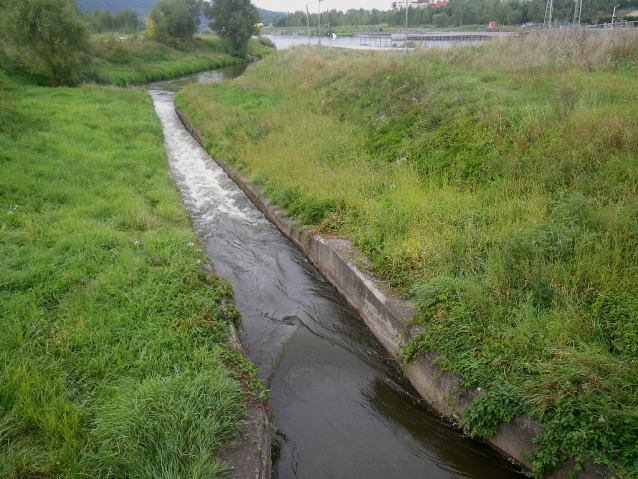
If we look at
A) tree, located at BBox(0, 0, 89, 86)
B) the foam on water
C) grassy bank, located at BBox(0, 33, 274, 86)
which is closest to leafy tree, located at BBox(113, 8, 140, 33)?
grassy bank, located at BBox(0, 33, 274, 86)

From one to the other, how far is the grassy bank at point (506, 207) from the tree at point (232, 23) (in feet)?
149

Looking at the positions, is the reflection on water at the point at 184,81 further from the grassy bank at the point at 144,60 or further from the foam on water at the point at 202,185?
the foam on water at the point at 202,185

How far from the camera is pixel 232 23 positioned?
52.8 metres

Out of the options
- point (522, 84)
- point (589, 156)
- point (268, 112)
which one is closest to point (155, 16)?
point (268, 112)

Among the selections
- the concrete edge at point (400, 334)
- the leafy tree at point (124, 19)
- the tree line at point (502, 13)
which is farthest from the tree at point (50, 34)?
the leafy tree at point (124, 19)

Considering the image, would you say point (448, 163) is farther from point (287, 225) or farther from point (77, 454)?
point (77, 454)

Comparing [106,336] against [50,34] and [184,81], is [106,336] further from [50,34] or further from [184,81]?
[184,81]

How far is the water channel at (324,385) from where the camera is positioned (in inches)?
159

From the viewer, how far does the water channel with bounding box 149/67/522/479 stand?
4.05m

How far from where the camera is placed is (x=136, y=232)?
7.33 m

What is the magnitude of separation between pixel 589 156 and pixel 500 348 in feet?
14.5

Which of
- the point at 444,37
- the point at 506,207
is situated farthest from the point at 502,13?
the point at 506,207

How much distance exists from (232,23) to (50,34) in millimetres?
34543

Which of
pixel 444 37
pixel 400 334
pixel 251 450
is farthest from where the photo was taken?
pixel 444 37
